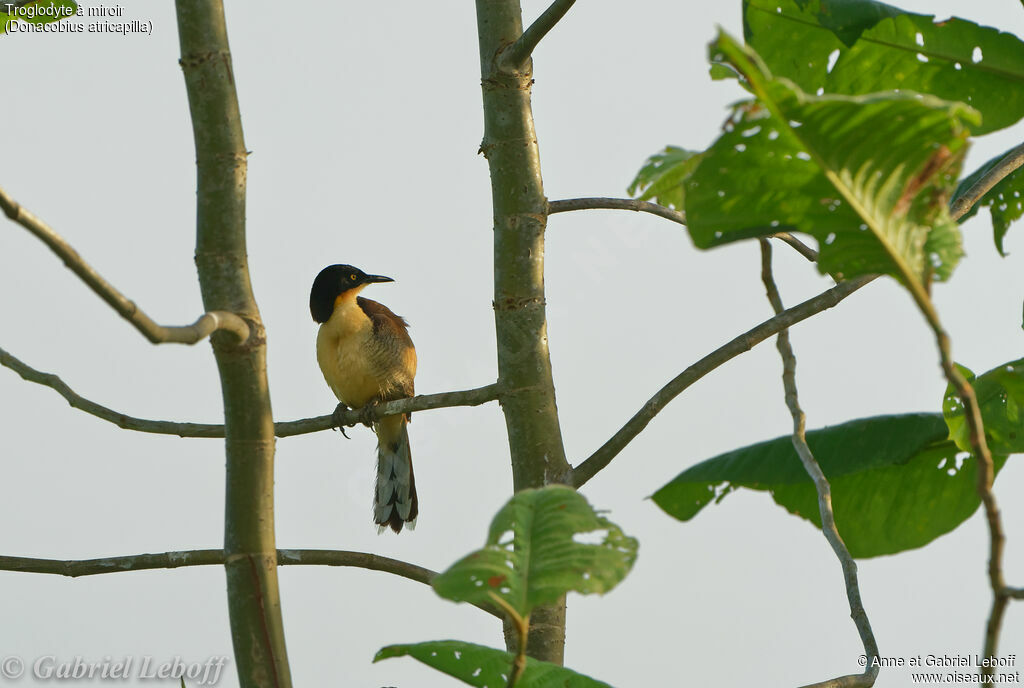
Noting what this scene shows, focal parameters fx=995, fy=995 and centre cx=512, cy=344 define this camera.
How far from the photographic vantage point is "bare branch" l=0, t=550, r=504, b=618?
2.36m

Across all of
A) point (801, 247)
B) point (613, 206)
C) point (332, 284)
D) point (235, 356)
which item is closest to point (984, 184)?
point (801, 247)

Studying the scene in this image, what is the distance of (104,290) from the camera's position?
1192 mm

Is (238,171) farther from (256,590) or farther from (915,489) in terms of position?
(915,489)

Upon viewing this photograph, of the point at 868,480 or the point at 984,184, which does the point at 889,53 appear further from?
the point at 868,480

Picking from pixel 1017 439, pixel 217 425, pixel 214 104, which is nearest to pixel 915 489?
pixel 1017 439

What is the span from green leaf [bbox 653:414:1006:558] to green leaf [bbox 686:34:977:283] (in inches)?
66.2

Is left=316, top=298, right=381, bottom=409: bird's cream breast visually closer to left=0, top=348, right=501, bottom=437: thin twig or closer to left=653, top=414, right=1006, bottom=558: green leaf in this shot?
left=0, top=348, right=501, bottom=437: thin twig

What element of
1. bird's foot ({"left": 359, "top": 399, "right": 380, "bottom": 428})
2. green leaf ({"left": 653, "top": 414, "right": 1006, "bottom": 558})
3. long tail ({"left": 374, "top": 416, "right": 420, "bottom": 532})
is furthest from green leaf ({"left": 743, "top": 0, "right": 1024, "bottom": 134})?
long tail ({"left": 374, "top": 416, "right": 420, "bottom": 532})

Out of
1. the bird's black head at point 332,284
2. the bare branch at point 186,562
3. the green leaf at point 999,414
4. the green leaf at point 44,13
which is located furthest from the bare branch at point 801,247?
the bird's black head at point 332,284

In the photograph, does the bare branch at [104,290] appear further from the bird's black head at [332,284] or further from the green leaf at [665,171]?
the bird's black head at [332,284]

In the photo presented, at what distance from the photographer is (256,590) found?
4.93 ft

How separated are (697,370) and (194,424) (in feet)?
4.73

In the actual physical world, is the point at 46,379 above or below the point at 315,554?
above

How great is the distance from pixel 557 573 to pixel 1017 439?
1.91 m
